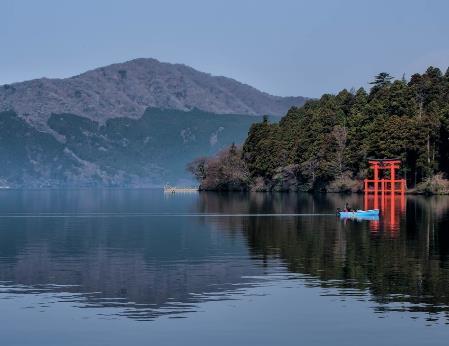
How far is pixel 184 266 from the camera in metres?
46.5

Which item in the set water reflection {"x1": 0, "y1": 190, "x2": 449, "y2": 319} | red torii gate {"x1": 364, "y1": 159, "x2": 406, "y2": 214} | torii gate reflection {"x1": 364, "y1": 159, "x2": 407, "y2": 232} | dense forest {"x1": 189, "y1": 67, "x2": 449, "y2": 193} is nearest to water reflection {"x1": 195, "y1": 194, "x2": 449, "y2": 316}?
water reflection {"x1": 0, "y1": 190, "x2": 449, "y2": 319}

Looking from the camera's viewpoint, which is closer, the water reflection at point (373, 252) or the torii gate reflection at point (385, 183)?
the water reflection at point (373, 252)

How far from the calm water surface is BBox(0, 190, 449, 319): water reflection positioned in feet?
0.24

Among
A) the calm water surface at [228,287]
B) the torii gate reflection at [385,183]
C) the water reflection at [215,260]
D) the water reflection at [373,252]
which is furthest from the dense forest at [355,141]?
the calm water surface at [228,287]

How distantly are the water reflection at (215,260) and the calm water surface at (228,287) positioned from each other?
7 cm

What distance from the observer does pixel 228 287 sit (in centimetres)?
3822

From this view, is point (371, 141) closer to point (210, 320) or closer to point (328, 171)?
point (328, 171)

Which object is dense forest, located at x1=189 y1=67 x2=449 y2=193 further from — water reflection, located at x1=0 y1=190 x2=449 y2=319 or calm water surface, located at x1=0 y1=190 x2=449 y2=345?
calm water surface, located at x1=0 y1=190 x2=449 y2=345

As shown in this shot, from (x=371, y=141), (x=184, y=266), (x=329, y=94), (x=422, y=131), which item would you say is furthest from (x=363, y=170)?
(x=184, y=266)

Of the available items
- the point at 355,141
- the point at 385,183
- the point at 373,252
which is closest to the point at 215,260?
the point at 373,252

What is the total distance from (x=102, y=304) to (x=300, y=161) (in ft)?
473

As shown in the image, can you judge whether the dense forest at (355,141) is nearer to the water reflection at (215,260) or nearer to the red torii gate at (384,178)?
the red torii gate at (384,178)

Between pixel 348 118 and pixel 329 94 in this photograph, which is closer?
pixel 348 118

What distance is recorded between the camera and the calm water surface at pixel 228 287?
28.9m
